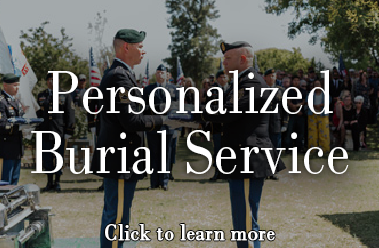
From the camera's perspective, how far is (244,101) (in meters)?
4.34

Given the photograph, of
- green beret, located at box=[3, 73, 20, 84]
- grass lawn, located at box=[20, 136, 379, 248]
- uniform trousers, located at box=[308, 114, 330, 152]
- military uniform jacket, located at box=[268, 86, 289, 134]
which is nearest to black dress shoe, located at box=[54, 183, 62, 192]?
grass lawn, located at box=[20, 136, 379, 248]

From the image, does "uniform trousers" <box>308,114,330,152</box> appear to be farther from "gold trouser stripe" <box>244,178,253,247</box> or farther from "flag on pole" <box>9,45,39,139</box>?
"gold trouser stripe" <box>244,178,253,247</box>

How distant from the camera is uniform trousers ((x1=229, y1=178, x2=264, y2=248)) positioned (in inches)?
175

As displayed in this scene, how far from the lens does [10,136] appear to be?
7609mm

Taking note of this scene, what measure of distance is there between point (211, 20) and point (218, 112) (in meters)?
60.8

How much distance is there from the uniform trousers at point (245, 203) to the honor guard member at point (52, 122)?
5741 millimetres

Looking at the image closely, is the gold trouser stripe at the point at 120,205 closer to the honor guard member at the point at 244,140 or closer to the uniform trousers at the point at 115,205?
the uniform trousers at the point at 115,205

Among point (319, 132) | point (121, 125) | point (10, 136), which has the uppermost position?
point (121, 125)

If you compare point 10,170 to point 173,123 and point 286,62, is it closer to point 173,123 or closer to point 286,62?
point 173,123

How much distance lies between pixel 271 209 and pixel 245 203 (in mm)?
3389

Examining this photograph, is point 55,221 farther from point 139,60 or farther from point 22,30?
point 22,30

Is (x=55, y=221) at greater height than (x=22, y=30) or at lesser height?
lesser

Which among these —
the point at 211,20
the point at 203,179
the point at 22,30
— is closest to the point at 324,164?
the point at 203,179

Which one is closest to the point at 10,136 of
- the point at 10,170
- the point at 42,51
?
the point at 10,170
